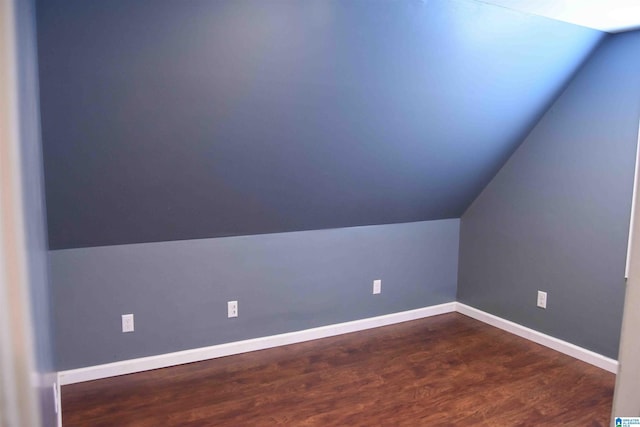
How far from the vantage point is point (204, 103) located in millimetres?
2139

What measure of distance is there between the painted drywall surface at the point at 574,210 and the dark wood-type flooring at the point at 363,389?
335mm

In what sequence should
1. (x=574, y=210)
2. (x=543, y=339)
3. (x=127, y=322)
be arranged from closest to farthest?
(x=127, y=322) → (x=574, y=210) → (x=543, y=339)

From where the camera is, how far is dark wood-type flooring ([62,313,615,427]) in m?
2.38

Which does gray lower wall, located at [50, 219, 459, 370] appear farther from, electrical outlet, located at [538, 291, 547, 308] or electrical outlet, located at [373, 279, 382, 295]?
electrical outlet, located at [538, 291, 547, 308]

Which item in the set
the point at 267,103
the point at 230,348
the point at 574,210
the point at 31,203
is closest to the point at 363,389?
the point at 230,348

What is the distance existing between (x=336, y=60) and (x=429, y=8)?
1.55 ft

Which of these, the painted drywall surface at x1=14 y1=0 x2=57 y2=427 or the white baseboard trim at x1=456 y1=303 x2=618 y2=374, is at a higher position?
the painted drywall surface at x1=14 y1=0 x2=57 y2=427

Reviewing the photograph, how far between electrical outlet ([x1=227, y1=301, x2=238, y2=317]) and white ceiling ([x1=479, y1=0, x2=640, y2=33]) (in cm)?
229

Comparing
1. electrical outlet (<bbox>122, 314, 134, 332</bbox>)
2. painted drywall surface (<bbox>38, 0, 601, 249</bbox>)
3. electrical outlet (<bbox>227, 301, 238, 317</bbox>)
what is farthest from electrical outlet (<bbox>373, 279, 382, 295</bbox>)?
electrical outlet (<bbox>122, 314, 134, 332</bbox>)

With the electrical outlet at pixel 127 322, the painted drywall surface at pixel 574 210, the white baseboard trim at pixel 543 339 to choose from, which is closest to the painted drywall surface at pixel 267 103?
the painted drywall surface at pixel 574 210

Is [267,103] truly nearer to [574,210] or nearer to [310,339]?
[310,339]

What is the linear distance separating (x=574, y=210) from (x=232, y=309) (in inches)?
93.9

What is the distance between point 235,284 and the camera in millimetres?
3094

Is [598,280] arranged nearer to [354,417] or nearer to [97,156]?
[354,417]
